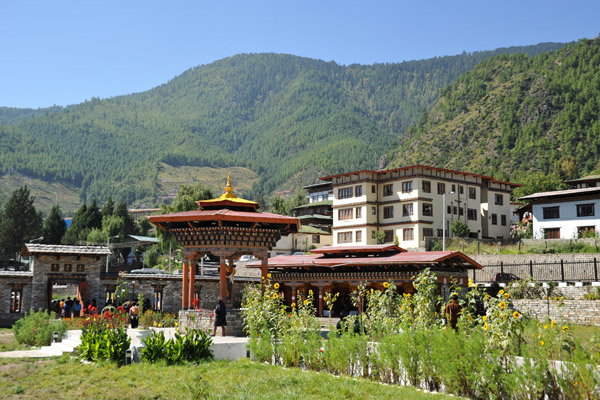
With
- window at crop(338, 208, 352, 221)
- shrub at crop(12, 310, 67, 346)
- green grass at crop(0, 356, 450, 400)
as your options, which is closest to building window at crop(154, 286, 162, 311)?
shrub at crop(12, 310, 67, 346)

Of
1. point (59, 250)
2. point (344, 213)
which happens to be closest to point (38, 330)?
point (59, 250)

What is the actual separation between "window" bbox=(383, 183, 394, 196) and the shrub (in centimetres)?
4232

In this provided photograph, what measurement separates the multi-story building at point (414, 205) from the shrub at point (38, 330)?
3965 cm

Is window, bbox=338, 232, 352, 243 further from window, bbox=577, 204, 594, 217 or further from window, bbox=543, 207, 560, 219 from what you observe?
window, bbox=577, 204, 594, 217

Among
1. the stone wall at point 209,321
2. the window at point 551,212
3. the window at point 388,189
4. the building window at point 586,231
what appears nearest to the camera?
the stone wall at point 209,321

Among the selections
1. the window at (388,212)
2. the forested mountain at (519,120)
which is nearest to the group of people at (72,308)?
the window at (388,212)

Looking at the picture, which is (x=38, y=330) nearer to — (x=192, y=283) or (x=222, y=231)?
(x=192, y=283)

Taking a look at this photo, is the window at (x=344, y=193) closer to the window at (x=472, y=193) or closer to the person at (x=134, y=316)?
the window at (x=472, y=193)

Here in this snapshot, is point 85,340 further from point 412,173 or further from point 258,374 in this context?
point 412,173

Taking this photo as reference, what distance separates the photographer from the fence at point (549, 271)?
119 feet

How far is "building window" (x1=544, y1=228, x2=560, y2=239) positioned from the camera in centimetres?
5381

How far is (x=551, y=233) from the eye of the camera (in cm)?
5422

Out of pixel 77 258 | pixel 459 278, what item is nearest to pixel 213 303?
pixel 77 258

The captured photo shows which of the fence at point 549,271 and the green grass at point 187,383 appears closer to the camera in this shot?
the green grass at point 187,383
